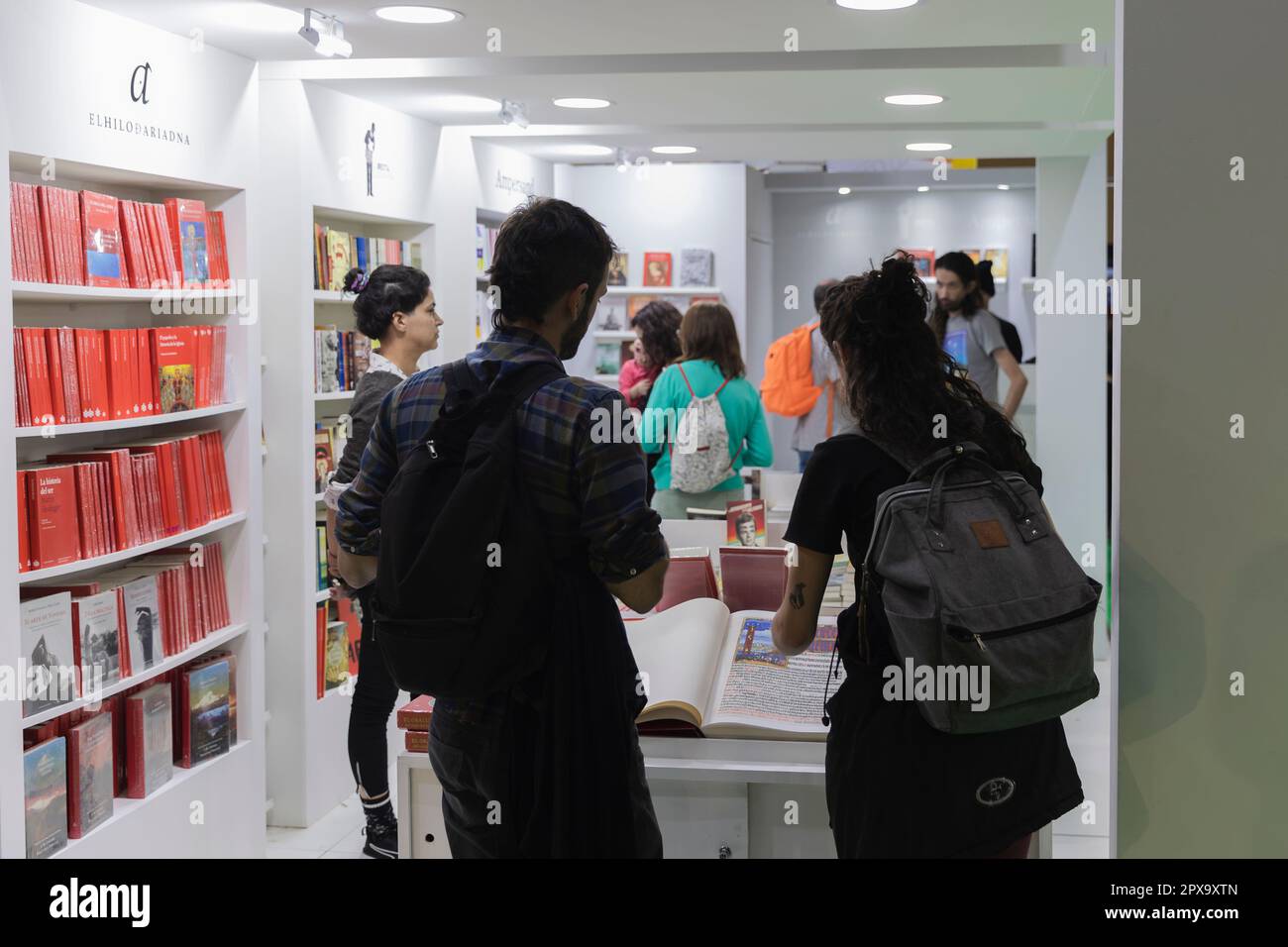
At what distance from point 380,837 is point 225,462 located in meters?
1.30

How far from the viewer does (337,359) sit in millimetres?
5039

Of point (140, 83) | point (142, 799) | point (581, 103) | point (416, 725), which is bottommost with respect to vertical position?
point (142, 799)

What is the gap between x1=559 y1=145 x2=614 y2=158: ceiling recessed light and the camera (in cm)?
740

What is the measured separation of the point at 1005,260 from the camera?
1082 cm

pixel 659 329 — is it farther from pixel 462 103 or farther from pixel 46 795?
pixel 46 795

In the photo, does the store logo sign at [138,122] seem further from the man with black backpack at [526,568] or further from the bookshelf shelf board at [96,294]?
the man with black backpack at [526,568]

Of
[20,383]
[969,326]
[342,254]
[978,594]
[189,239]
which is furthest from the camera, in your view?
[969,326]

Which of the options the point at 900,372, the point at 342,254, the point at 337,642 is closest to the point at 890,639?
the point at 900,372

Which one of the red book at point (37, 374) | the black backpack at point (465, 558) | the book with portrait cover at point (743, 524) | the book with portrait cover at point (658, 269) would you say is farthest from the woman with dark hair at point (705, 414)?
the book with portrait cover at point (658, 269)

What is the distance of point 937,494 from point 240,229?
291 centimetres

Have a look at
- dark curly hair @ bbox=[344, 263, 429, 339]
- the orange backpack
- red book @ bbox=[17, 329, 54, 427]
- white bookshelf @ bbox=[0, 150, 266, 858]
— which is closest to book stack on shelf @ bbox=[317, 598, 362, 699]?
white bookshelf @ bbox=[0, 150, 266, 858]

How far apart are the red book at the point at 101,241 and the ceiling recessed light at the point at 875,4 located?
209 cm
